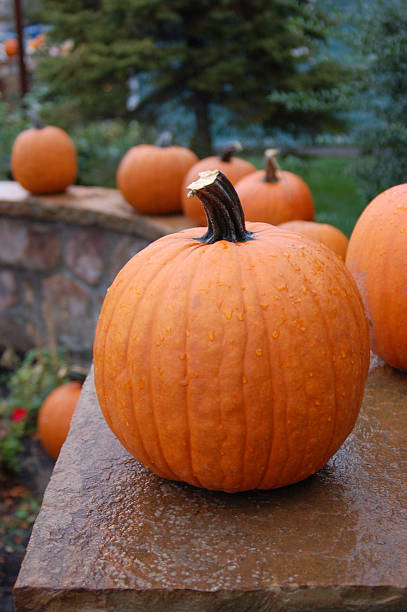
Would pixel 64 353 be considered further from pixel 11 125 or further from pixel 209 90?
pixel 11 125

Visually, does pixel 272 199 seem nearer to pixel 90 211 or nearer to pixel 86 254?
pixel 90 211

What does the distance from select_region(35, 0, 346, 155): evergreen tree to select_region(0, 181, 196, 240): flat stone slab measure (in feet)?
3.39

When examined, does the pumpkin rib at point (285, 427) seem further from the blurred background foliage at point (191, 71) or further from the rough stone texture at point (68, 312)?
the blurred background foliage at point (191, 71)

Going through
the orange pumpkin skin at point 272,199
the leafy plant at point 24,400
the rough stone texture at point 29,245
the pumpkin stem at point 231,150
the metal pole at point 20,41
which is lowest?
the leafy plant at point 24,400

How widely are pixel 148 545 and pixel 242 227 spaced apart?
2.23ft

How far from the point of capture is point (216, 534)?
123 centimetres

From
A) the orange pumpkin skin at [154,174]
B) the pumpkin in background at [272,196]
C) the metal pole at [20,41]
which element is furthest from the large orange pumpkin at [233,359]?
the metal pole at [20,41]

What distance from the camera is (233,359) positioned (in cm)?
121

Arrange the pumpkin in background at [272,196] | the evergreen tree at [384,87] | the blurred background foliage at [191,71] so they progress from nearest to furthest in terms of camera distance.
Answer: the pumpkin in background at [272,196]
the evergreen tree at [384,87]
the blurred background foliage at [191,71]

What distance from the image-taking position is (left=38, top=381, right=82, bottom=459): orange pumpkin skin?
3309 mm

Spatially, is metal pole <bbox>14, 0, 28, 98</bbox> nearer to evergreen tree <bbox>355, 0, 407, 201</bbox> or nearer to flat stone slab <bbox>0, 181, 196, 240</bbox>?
flat stone slab <bbox>0, 181, 196, 240</bbox>

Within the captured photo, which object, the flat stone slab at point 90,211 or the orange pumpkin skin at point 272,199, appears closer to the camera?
the orange pumpkin skin at point 272,199

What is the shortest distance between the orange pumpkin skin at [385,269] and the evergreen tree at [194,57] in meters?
3.25

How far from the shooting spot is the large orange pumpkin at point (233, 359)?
48.0 inches
